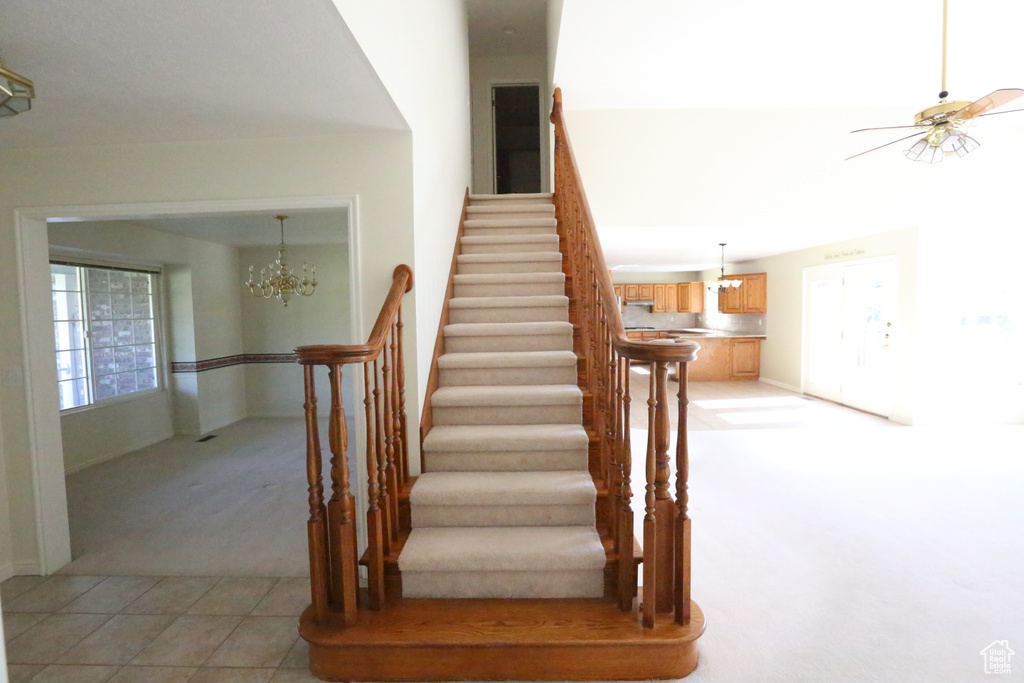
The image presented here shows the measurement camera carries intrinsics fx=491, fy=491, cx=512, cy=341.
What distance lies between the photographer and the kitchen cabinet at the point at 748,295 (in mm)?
8773

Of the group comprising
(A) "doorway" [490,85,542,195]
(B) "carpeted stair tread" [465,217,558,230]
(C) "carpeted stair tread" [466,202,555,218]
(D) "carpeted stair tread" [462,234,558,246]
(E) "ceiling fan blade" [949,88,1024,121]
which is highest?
(A) "doorway" [490,85,542,195]

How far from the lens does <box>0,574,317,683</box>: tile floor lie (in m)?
1.98

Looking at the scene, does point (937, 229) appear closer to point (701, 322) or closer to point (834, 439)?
point (834, 439)

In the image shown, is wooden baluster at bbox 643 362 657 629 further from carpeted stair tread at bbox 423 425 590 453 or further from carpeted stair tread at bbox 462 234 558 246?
carpeted stair tread at bbox 462 234 558 246

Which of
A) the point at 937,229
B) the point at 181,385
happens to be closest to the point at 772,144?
the point at 937,229

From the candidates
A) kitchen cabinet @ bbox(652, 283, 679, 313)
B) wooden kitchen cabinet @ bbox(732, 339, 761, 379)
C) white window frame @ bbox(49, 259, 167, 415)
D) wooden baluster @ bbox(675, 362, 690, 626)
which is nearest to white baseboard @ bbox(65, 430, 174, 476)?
white window frame @ bbox(49, 259, 167, 415)

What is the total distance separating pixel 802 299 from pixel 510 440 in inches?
273

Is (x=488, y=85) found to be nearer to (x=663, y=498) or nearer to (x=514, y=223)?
(x=514, y=223)

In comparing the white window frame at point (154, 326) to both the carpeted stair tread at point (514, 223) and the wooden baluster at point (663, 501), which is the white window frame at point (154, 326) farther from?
the wooden baluster at point (663, 501)

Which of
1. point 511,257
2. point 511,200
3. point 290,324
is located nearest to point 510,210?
point 511,200

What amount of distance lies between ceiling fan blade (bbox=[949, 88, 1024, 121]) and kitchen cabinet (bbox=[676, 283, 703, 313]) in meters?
8.92

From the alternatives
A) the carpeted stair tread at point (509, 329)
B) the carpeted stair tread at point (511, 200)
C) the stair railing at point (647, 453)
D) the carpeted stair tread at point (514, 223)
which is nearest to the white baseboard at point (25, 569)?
the carpeted stair tread at point (509, 329)

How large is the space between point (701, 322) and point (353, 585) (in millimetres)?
11487

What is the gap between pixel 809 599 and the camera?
A: 239 centimetres
